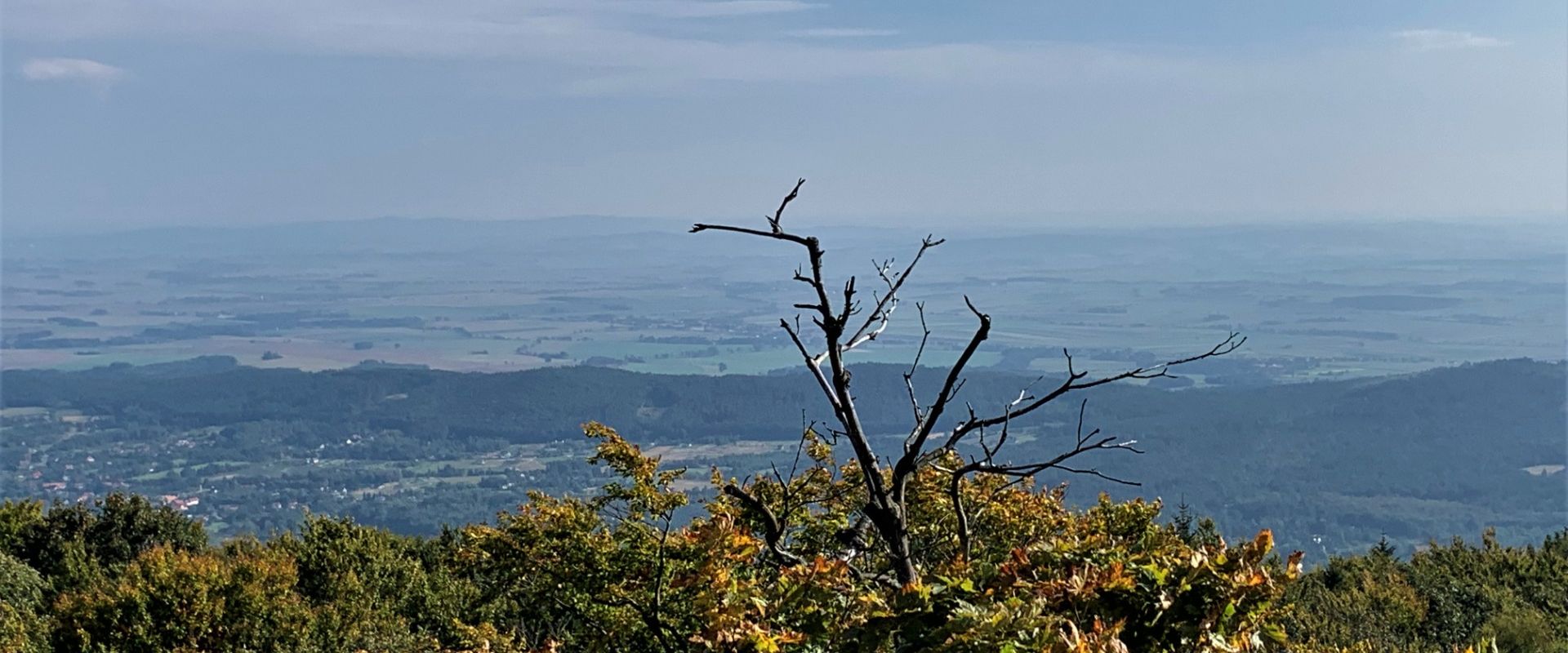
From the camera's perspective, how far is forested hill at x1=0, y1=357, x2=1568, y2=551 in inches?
4350

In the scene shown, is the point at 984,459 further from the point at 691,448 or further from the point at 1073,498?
the point at 691,448

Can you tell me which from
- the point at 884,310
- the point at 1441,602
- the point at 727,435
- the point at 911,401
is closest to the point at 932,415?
the point at 911,401

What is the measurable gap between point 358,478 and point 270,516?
1861 centimetres

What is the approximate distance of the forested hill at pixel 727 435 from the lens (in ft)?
363

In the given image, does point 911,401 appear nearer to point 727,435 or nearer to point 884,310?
point 884,310

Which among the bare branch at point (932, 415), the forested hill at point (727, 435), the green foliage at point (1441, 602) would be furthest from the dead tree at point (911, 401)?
the forested hill at point (727, 435)

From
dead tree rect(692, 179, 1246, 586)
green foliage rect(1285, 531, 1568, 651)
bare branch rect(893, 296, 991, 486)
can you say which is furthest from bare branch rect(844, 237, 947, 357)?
green foliage rect(1285, 531, 1568, 651)

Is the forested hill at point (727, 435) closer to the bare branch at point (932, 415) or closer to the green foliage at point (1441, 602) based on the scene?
the green foliage at point (1441, 602)

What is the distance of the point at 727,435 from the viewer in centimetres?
13550

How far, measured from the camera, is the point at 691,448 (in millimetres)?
128750

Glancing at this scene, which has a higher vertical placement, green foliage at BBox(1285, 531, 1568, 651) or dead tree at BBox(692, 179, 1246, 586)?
dead tree at BBox(692, 179, 1246, 586)

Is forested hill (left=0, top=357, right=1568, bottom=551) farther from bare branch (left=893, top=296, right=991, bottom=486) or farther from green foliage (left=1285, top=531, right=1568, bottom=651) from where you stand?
bare branch (left=893, top=296, right=991, bottom=486)

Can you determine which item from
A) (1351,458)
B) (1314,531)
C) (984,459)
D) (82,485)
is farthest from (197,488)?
(984,459)

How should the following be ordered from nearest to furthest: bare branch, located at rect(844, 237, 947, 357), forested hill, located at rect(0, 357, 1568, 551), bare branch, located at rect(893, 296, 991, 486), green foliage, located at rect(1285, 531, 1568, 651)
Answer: bare branch, located at rect(893, 296, 991, 486) < bare branch, located at rect(844, 237, 947, 357) < green foliage, located at rect(1285, 531, 1568, 651) < forested hill, located at rect(0, 357, 1568, 551)
